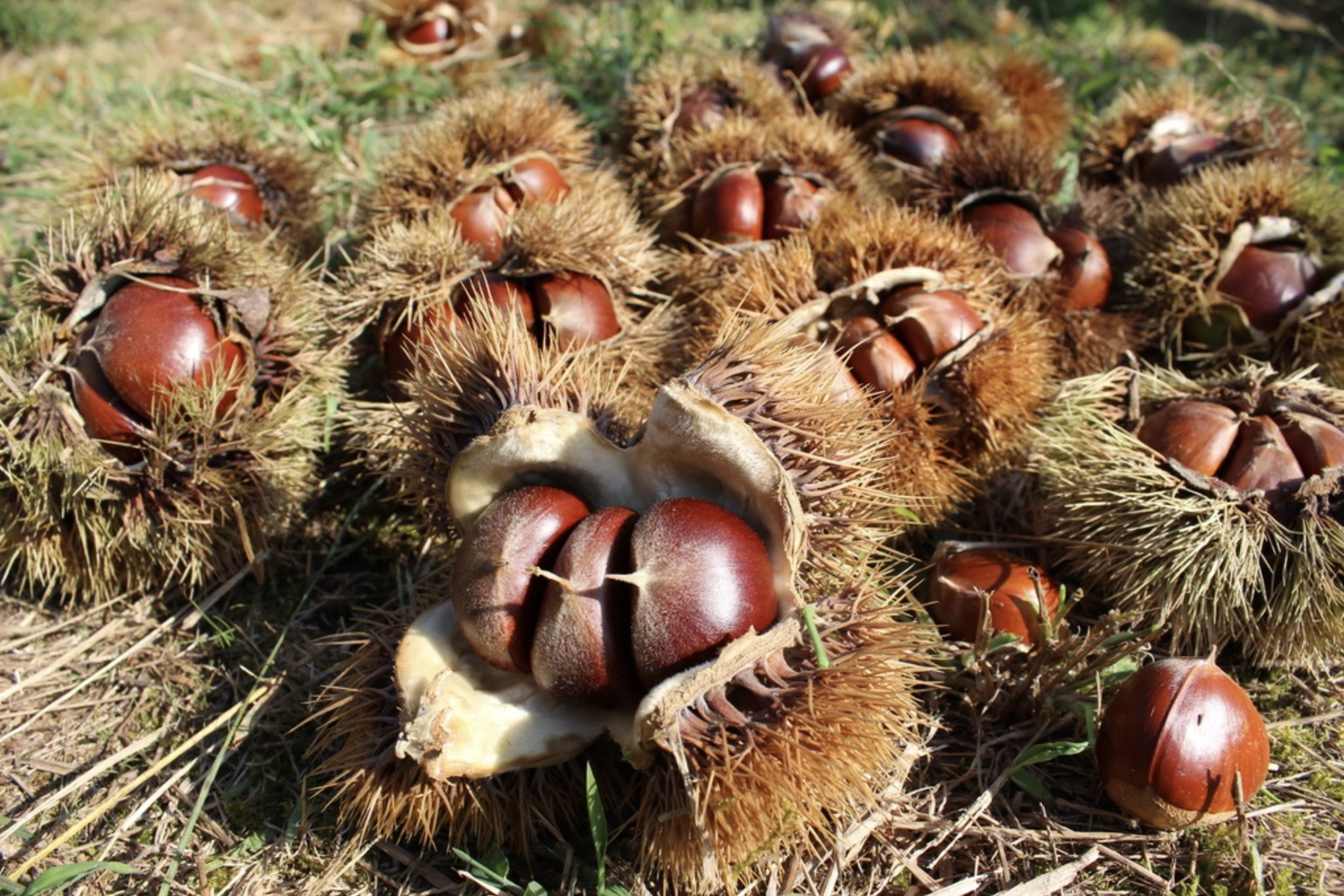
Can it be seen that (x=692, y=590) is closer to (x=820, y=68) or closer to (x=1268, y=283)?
(x=1268, y=283)

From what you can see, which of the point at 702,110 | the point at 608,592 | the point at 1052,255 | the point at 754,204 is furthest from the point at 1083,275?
the point at 608,592

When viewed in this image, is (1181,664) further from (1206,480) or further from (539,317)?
(539,317)

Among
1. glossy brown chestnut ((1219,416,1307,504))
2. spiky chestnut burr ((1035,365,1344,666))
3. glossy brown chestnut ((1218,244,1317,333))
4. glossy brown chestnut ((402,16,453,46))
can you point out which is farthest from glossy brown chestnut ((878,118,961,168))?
glossy brown chestnut ((402,16,453,46))

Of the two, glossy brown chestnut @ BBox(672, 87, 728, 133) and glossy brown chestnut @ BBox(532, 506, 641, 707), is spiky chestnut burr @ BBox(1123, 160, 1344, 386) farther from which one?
glossy brown chestnut @ BBox(532, 506, 641, 707)

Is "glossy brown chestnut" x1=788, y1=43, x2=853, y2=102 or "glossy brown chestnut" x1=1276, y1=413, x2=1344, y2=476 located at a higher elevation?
"glossy brown chestnut" x1=788, y1=43, x2=853, y2=102

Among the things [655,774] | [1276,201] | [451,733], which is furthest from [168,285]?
[1276,201]

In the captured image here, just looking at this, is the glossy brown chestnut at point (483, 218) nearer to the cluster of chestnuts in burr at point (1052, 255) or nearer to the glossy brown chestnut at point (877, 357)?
the glossy brown chestnut at point (877, 357)
